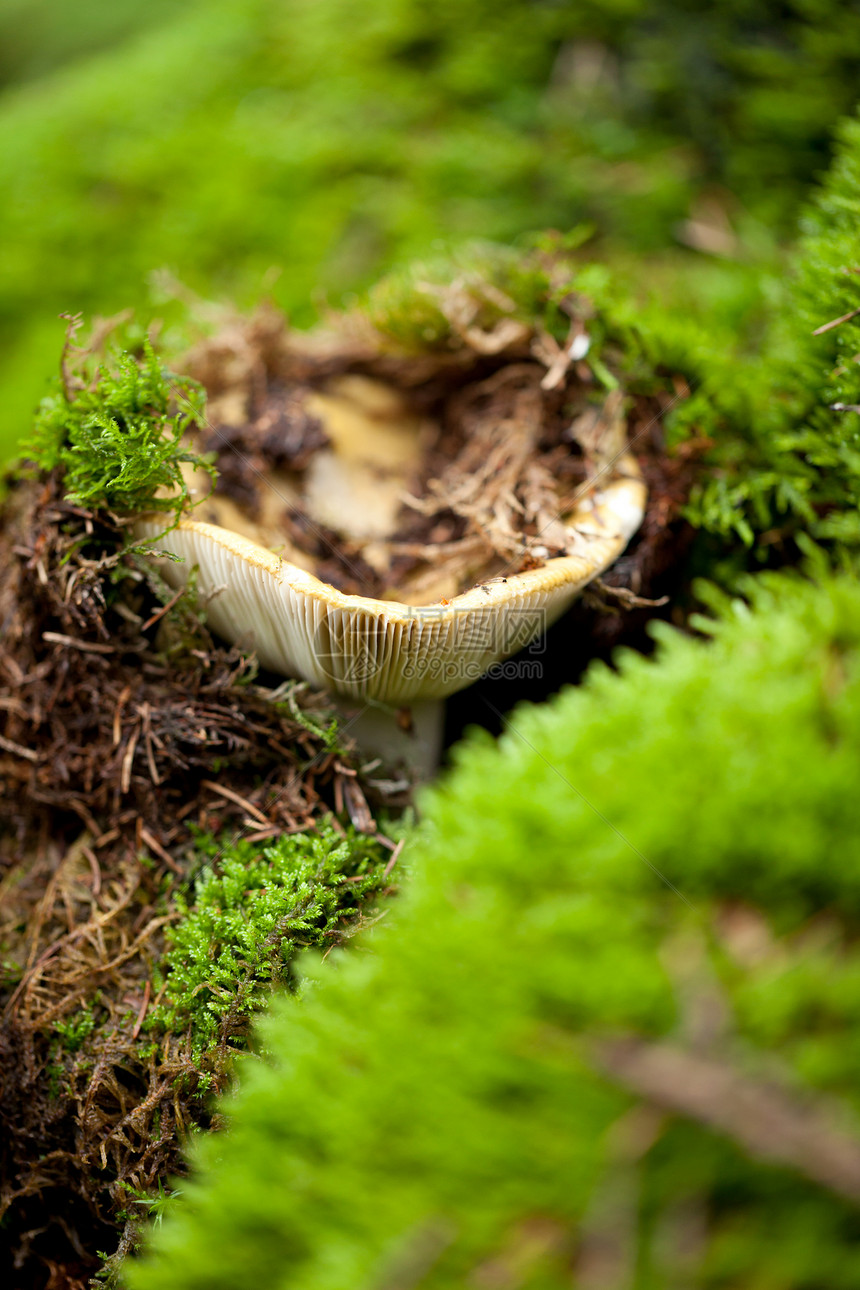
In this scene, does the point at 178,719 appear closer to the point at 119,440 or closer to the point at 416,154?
the point at 119,440

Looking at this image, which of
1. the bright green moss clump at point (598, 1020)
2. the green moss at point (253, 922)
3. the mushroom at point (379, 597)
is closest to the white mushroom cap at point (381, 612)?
the mushroom at point (379, 597)

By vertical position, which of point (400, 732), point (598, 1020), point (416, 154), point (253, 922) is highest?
point (416, 154)

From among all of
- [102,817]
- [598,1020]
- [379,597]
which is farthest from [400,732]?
[598,1020]

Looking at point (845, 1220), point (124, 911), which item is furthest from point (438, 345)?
point (845, 1220)

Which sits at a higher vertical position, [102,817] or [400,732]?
[102,817]

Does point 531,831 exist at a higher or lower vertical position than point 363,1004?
higher

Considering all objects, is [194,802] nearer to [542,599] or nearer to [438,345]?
[542,599]

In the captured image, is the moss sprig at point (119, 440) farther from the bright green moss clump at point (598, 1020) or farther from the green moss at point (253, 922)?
the bright green moss clump at point (598, 1020)
